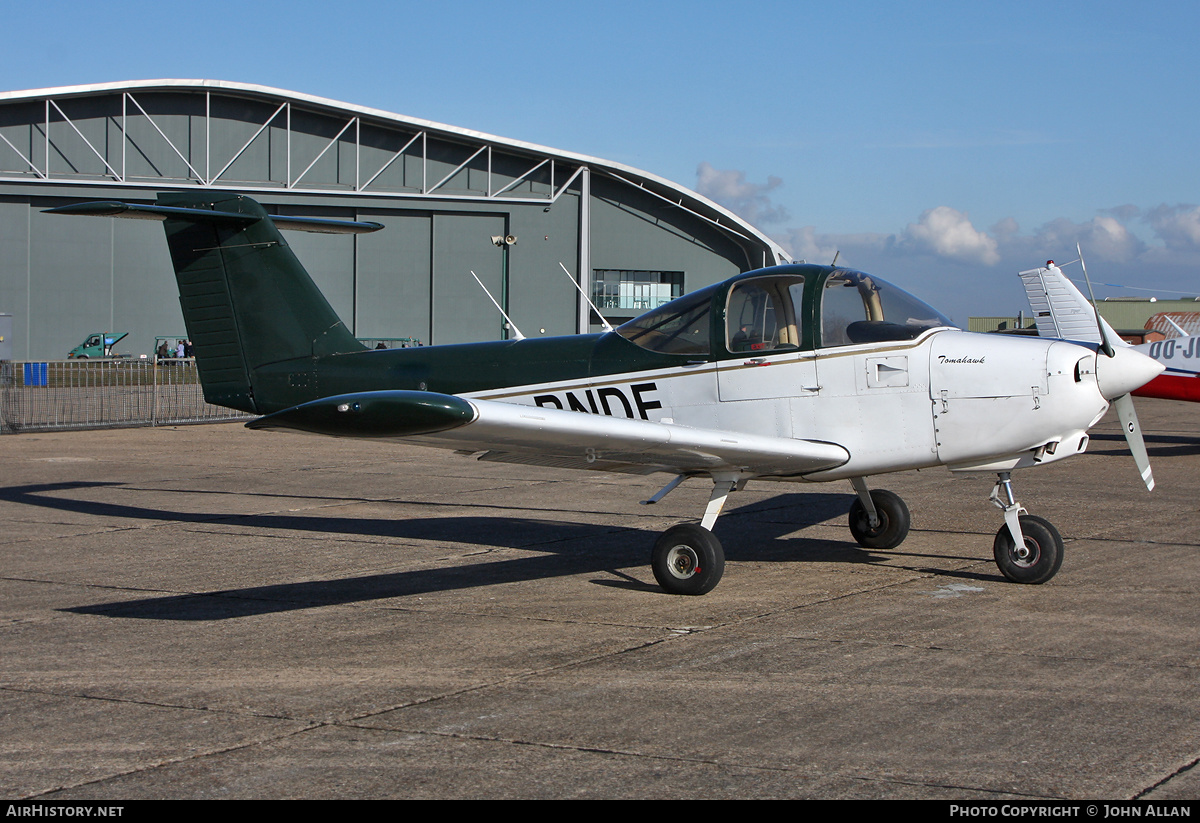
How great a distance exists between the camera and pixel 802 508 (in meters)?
11.2

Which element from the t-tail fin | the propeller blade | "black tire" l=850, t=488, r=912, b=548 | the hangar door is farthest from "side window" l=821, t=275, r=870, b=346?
the hangar door

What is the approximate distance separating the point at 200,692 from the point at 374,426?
1443mm

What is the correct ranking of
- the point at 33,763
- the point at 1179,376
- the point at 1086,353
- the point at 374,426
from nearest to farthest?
the point at 33,763, the point at 374,426, the point at 1086,353, the point at 1179,376

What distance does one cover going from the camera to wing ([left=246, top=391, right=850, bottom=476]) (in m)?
5.30

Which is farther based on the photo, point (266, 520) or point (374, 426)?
point (266, 520)

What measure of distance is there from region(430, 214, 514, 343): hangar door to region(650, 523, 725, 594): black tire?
1638 inches

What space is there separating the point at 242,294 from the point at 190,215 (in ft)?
Answer: 2.63

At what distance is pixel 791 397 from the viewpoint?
7.44m

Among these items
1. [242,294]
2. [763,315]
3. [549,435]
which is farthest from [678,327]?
[242,294]

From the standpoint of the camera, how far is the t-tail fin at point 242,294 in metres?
9.50

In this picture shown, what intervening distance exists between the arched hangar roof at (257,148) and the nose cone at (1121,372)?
41412 mm

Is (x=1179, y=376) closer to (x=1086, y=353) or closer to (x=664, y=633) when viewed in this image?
(x=1086, y=353)

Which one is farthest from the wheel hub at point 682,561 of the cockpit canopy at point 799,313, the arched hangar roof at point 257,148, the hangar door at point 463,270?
the hangar door at point 463,270
